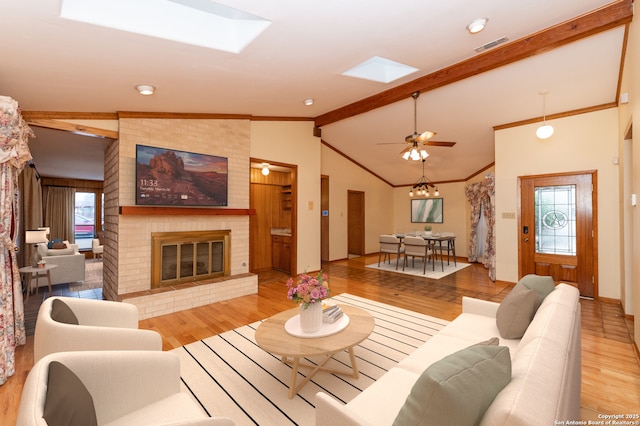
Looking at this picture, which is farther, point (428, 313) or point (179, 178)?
point (179, 178)

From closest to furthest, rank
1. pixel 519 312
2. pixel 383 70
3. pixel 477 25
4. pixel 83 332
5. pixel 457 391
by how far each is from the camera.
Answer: pixel 457 391 < pixel 83 332 < pixel 519 312 < pixel 477 25 < pixel 383 70

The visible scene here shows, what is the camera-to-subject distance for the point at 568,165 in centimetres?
465

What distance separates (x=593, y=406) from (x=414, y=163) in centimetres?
669

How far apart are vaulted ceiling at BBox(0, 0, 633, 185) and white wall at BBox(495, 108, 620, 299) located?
0.28 m

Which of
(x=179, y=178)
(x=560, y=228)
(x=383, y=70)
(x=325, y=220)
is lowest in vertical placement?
(x=560, y=228)

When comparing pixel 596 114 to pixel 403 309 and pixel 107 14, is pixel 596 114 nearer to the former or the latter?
pixel 403 309

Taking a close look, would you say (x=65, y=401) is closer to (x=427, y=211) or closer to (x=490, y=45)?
(x=490, y=45)

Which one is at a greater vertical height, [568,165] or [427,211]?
[568,165]

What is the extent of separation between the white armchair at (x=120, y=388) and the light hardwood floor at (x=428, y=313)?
1.32 m

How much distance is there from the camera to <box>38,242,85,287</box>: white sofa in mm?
5125

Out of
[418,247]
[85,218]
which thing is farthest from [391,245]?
[85,218]

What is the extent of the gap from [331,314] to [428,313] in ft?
6.28

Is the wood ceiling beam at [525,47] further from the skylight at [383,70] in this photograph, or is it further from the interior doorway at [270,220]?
the interior doorway at [270,220]

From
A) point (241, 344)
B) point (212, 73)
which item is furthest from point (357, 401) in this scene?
point (212, 73)
